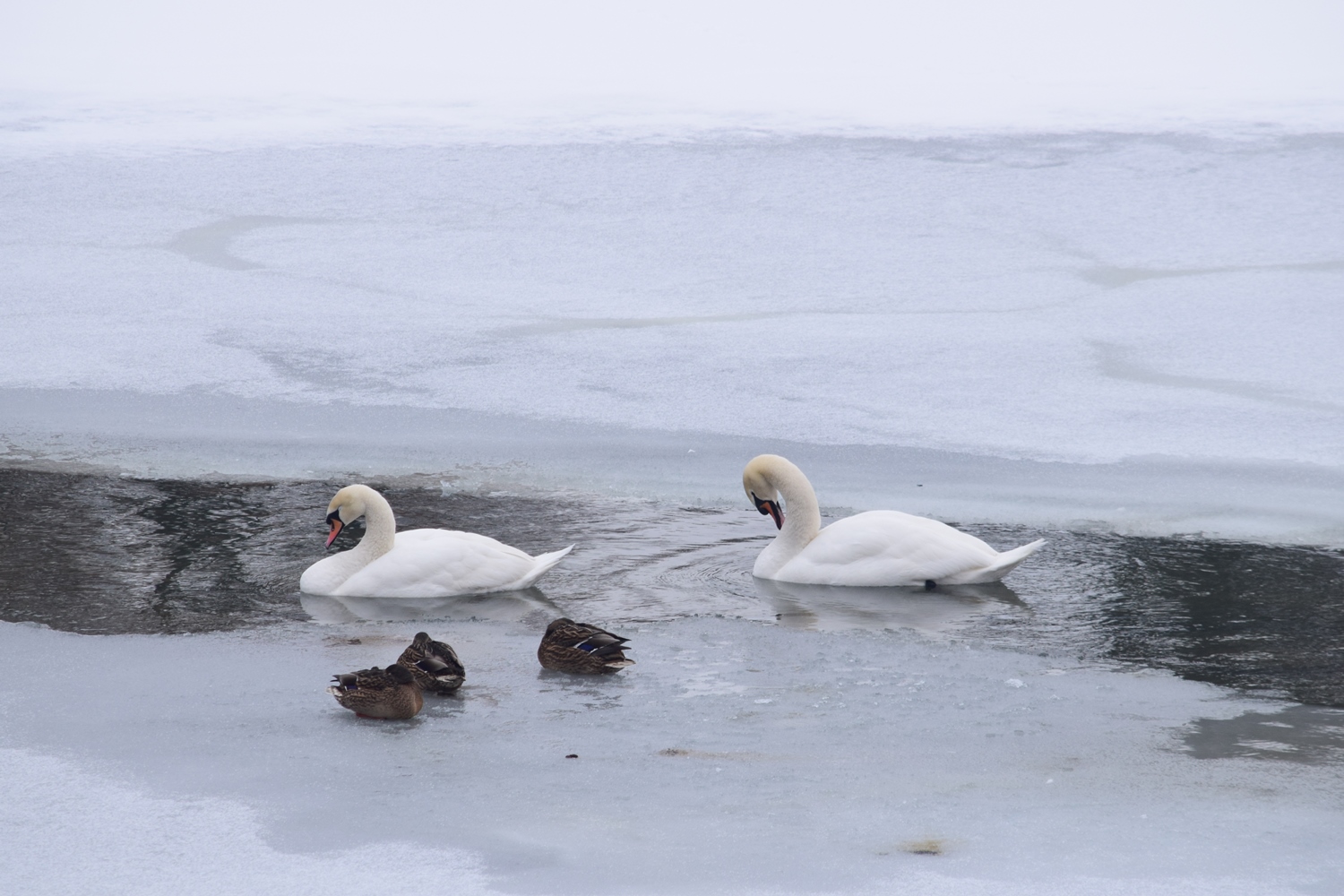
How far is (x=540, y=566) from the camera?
5.90 meters

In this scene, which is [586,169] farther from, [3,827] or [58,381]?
[3,827]

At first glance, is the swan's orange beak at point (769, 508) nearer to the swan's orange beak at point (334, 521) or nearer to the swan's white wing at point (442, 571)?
the swan's white wing at point (442, 571)

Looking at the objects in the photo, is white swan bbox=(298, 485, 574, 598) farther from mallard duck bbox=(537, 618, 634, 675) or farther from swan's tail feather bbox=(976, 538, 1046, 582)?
swan's tail feather bbox=(976, 538, 1046, 582)

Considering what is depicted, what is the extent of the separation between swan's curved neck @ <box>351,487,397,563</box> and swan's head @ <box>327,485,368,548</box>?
3cm

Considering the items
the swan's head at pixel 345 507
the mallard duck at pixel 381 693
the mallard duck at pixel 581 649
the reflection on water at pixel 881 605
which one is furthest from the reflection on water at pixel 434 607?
the mallard duck at pixel 381 693

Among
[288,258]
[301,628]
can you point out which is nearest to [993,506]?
[301,628]

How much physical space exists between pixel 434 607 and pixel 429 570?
0.14 metres

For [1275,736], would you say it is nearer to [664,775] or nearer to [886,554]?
[664,775]

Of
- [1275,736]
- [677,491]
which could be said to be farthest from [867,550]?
[1275,736]

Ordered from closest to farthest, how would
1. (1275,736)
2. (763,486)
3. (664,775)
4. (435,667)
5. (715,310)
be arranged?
(664,775)
(1275,736)
(435,667)
(763,486)
(715,310)

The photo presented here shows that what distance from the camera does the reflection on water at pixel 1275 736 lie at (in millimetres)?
4207

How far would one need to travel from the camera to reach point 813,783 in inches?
157

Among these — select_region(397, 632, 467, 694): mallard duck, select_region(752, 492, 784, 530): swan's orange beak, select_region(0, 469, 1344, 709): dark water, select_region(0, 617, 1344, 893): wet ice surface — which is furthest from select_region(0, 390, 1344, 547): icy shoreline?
select_region(397, 632, 467, 694): mallard duck

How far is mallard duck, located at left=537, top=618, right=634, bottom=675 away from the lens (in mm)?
4773
